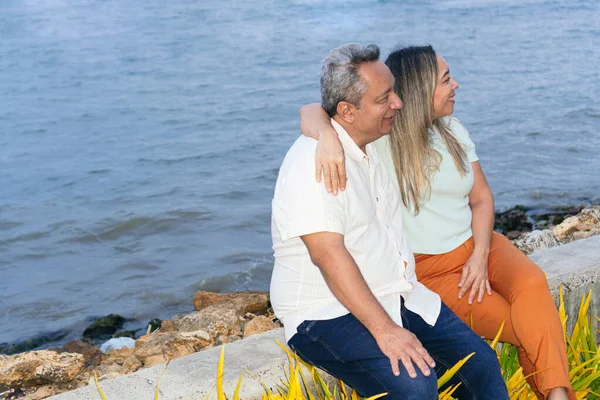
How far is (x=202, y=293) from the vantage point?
693 cm

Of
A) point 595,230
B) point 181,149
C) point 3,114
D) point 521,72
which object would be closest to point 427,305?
point 595,230

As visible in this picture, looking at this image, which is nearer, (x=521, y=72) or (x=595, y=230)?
(x=595, y=230)

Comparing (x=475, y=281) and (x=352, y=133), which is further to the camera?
(x=475, y=281)

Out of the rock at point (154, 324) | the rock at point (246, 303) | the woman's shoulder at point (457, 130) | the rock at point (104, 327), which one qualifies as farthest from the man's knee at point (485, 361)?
the rock at point (104, 327)

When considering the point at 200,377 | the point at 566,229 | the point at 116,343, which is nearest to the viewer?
the point at 200,377

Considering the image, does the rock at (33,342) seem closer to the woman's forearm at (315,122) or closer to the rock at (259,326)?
the rock at (259,326)

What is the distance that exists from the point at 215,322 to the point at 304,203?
254 cm

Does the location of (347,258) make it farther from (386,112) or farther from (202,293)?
(202,293)

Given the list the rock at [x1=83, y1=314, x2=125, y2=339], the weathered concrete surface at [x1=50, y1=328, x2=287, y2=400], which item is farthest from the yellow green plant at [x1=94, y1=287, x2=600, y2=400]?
the rock at [x1=83, y1=314, x2=125, y2=339]

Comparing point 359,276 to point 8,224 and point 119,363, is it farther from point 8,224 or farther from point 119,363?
point 8,224

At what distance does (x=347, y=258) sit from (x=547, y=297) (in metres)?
0.97

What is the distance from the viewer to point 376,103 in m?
3.01

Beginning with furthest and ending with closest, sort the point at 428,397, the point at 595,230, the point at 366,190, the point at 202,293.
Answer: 1. the point at 202,293
2. the point at 595,230
3. the point at 366,190
4. the point at 428,397

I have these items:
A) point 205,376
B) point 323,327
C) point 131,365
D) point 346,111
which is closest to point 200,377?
point 205,376
